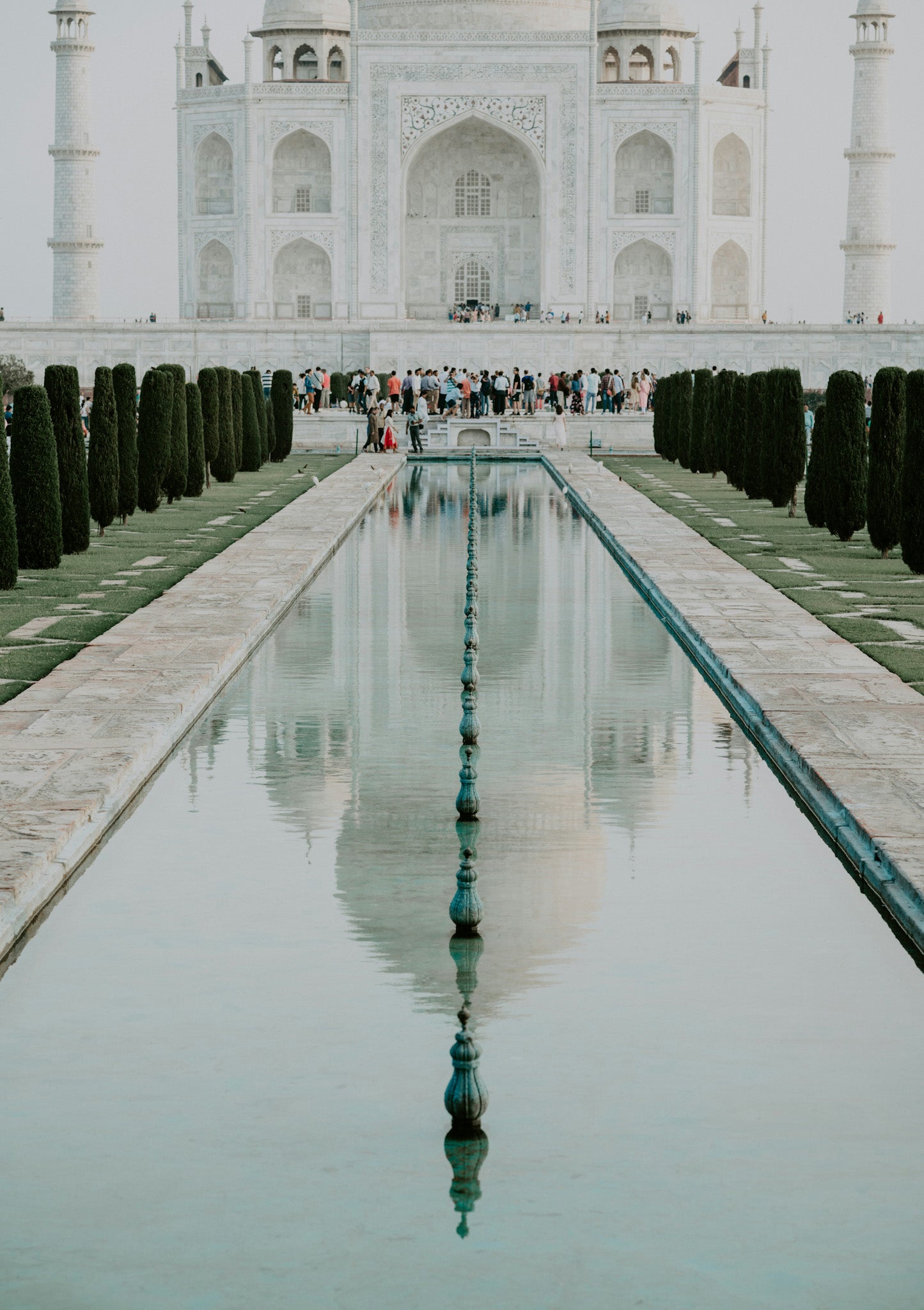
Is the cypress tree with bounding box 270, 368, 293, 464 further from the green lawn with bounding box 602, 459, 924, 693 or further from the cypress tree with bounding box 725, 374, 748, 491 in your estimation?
the cypress tree with bounding box 725, 374, 748, 491

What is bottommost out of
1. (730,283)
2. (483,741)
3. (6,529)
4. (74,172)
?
(483,741)

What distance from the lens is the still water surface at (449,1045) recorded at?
237 cm

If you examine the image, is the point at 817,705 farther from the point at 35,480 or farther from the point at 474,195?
the point at 474,195

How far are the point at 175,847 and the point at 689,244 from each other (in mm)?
39735

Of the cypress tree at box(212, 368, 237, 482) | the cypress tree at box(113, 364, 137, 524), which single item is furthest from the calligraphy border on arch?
the cypress tree at box(113, 364, 137, 524)

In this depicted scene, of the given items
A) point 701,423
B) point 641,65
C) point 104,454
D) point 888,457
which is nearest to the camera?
point 888,457

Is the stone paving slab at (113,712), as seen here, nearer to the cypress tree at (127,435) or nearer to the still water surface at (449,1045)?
the still water surface at (449,1045)

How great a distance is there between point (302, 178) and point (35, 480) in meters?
34.0

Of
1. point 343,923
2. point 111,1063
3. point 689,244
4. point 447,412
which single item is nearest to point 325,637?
point 343,923

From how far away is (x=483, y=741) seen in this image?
566 centimetres

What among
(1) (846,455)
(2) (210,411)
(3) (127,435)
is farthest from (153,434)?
(1) (846,455)

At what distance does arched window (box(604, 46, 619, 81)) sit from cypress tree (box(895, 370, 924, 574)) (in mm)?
38925

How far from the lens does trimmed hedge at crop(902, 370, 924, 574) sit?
10094mm

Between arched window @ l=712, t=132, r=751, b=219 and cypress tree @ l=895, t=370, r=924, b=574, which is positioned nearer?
cypress tree @ l=895, t=370, r=924, b=574
